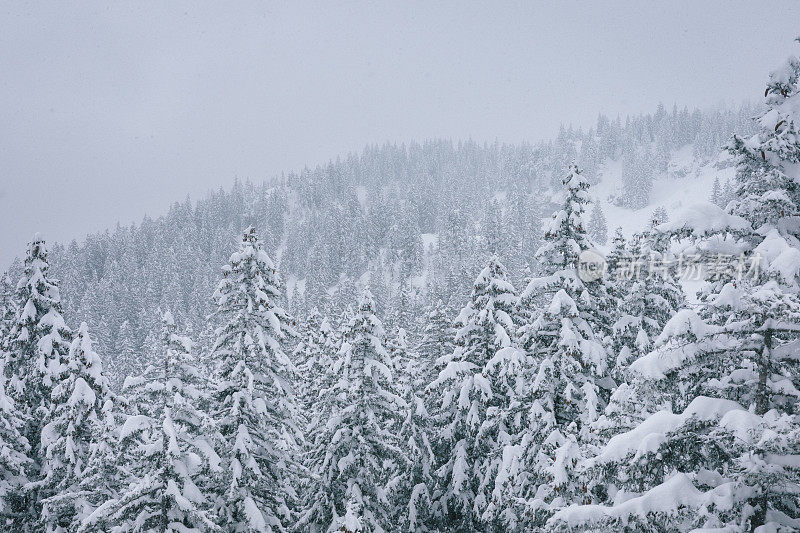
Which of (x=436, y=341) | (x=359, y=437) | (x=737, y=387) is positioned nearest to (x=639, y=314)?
(x=436, y=341)

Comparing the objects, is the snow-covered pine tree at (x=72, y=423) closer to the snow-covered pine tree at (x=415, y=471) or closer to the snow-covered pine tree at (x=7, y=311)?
the snow-covered pine tree at (x=7, y=311)

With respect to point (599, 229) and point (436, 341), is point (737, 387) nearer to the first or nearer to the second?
point (436, 341)

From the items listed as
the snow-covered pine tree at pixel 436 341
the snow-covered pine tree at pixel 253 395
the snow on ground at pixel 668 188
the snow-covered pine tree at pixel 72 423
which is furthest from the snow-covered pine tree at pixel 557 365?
the snow on ground at pixel 668 188

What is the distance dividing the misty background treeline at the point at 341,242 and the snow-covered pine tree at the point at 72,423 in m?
38.1

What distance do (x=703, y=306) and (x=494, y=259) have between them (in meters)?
11.1

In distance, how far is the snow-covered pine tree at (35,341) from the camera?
59.4ft

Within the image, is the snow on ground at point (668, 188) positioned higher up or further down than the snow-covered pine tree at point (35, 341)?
further down

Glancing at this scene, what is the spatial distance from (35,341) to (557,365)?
1968 centimetres

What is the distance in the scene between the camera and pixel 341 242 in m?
131

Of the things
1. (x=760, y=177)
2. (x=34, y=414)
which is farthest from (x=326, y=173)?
(x=760, y=177)

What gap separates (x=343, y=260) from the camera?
420 ft

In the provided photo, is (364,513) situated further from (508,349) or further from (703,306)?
(703,306)

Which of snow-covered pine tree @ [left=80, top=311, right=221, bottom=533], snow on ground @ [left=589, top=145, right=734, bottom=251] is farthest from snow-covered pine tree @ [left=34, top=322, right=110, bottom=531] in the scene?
snow on ground @ [left=589, top=145, right=734, bottom=251]

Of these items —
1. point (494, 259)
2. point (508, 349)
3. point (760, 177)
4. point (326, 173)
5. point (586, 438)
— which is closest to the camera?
point (760, 177)
